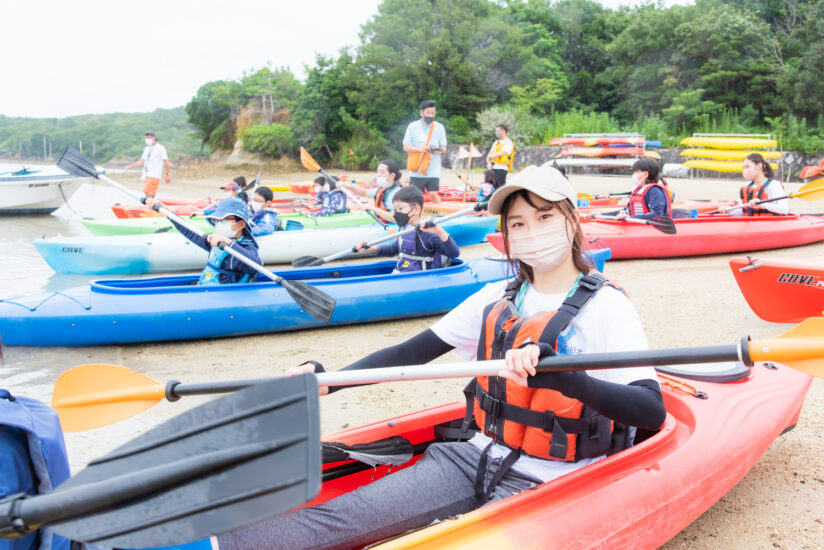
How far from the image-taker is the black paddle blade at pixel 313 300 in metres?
4.28

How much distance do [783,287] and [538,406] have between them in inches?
141

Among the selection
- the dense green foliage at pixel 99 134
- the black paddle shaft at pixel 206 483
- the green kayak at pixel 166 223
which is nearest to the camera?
the black paddle shaft at pixel 206 483

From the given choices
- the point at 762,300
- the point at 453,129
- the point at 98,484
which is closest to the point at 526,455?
the point at 98,484

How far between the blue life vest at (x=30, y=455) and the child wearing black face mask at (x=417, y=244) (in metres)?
4.17

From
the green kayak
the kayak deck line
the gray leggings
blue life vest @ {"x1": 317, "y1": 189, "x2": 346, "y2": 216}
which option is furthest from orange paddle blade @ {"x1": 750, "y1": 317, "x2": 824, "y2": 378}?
blue life vest @ {"x1": 317, "y1": 189, "x2": 346, "y2": 216}

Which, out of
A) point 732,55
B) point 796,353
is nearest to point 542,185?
point 796,353

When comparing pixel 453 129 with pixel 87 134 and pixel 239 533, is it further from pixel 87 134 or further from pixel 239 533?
pixel 87 134

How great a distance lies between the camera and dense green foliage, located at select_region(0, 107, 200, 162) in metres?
48.5

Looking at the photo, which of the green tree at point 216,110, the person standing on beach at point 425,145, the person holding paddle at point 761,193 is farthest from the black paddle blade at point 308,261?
the green tree at point 216,110

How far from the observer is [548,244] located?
194cm

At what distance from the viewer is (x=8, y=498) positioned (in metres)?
1.07

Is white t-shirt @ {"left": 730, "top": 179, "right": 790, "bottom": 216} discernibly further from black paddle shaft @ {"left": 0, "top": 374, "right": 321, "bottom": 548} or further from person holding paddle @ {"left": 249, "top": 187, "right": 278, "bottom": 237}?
black paddle shaft @ {"left": 0, "top": 374, "right": 321, "bottom": 548}

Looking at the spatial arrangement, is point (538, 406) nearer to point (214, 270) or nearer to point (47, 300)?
point (214, 270)

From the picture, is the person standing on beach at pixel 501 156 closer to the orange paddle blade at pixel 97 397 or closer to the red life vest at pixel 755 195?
the red life vest at pixel 755 195
